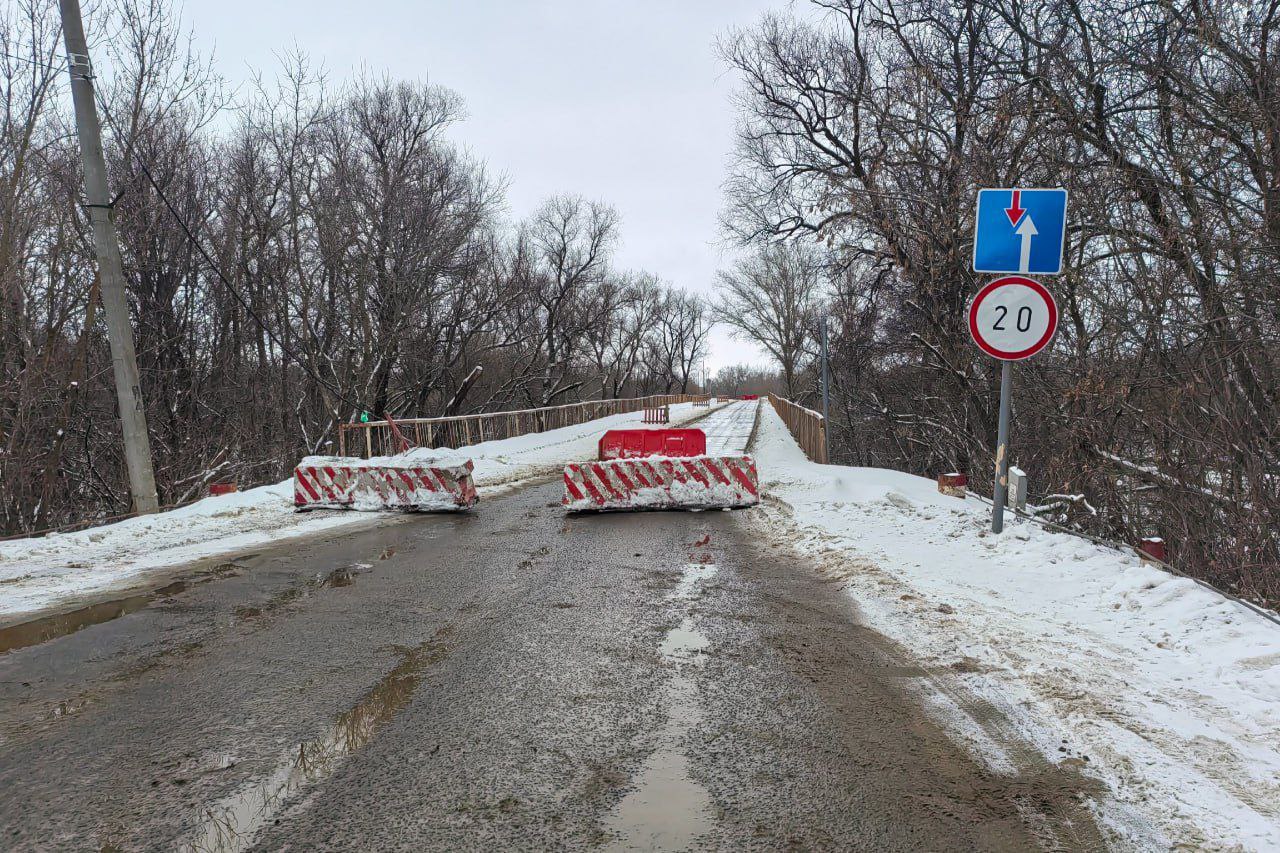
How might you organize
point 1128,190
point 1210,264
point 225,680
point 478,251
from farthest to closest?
point 478,251 < point 1128,190 < point 1210,264 < point 225,680

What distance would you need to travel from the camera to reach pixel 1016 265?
7.07 meters

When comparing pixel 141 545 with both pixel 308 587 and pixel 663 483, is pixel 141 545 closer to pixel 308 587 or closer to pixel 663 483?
pixel 308 587

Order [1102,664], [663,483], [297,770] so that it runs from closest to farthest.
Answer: [297,770] < [1102,664] < [663,483]

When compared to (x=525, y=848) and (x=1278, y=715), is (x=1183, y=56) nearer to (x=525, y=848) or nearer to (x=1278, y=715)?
(x=1278, y=715)

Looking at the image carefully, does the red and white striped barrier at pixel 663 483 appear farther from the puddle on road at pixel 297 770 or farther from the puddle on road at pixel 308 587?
the puddle on road at pixel 297 770

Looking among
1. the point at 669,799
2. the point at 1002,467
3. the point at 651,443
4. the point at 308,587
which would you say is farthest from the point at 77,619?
the point at 651,443

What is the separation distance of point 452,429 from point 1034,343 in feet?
58.7

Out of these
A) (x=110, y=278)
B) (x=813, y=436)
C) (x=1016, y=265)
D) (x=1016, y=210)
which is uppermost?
(x=110, y=278)

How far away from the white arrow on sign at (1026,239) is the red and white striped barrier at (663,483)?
498 centimetres

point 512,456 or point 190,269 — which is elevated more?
point 190,269

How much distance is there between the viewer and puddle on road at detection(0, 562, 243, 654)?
15.5 ft

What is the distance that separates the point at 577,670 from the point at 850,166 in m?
19.2

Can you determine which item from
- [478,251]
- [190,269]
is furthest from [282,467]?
[478,251]

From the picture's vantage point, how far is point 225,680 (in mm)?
3959
